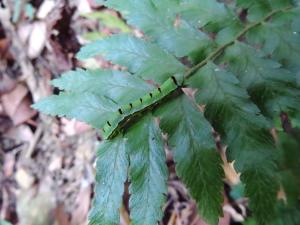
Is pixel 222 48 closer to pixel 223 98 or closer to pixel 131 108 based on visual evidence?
pixel 223 98

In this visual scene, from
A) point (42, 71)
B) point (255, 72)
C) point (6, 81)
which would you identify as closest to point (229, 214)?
point (255, 72)

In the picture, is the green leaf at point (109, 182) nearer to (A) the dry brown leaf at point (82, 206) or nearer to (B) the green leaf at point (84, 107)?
(B) the green leaf at point (84, 107)

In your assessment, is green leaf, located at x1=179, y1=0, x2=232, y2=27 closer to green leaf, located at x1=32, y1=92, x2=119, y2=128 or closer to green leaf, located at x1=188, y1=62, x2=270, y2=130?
green leaf, located at x1=188, y1=62, x2=270, y2=130

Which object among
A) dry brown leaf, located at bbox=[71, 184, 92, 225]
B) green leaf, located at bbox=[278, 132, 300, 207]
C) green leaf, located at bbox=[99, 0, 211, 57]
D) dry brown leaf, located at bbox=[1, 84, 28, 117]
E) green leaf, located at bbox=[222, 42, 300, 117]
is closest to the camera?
green leaf, located at bbox=[222, 42, 300, 117]

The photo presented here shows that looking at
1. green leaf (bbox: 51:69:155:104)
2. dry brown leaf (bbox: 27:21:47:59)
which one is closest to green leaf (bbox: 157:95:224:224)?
green leaf (bbox: 51:69:155:104)

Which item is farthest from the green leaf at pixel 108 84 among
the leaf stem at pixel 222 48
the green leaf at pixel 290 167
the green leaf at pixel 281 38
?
the green leaf at pixel 290 167

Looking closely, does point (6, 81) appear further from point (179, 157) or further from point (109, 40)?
point (179, 157)

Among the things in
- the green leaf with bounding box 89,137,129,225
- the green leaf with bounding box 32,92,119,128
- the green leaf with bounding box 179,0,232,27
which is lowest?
the green leaf with bounding box 89,137,129,225
